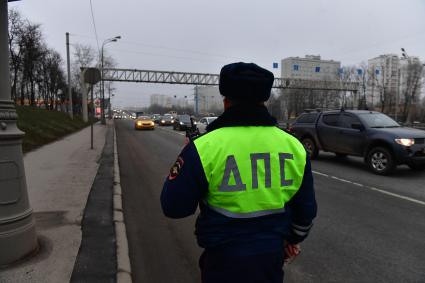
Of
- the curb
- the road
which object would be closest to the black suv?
the road

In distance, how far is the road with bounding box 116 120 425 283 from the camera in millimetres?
4238

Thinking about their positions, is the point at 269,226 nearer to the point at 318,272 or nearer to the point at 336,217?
the point at 318,272

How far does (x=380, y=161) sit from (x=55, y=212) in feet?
27.2

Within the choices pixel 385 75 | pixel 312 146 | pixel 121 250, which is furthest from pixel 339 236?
pixel 385 75

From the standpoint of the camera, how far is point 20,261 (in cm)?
412

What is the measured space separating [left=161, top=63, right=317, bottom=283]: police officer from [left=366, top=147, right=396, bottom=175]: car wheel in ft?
29.5

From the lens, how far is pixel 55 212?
6070 millimetres

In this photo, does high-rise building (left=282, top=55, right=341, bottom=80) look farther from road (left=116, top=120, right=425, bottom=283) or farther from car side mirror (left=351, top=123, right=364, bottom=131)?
road (left=116, top=120, right=425, bottom=283)

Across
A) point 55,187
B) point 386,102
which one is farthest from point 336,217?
point 386,102

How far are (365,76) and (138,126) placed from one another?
53.5 metres

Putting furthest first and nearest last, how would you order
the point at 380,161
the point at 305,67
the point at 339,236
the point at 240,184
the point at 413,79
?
the point at 413,79 < the point at 305,67 < the point at 380,161 < the point at 339,236 < the point at 240,184

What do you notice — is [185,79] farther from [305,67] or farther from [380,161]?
[380,161]

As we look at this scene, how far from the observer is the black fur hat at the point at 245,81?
2.03 metres

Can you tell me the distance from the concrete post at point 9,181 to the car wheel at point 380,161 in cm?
892
